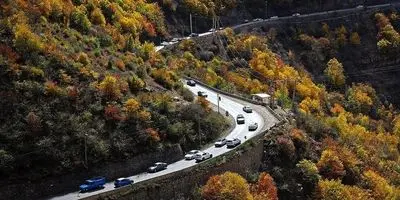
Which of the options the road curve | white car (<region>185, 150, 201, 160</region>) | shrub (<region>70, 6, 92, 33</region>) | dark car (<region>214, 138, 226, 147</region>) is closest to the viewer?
the road curve

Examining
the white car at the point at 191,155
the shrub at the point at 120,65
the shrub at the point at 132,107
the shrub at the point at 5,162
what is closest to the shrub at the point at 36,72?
the shrub at the point at 132,107

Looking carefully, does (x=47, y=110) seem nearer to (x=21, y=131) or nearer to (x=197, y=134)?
(x=21, y=131)

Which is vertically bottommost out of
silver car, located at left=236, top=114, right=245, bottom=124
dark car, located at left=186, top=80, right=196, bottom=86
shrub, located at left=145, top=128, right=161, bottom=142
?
silver car, located at left=236, top=114, right=245, bottom=124

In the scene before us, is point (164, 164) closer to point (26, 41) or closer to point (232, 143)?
point (232, 143)

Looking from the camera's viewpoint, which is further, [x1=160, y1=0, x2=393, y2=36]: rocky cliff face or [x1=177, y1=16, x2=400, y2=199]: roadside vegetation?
[x1=160, y1=0, x2=393, y2=36]: rocky cliff face

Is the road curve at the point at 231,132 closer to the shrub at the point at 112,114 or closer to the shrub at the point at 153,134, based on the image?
the shrub at the point at 153,134

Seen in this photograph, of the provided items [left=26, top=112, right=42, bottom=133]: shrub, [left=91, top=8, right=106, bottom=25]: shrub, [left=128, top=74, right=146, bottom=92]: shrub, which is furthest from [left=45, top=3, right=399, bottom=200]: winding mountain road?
[left=91, top=8, right=106, bottom=25]: shrub

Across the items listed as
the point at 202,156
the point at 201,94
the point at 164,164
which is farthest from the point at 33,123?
the point at 201,94

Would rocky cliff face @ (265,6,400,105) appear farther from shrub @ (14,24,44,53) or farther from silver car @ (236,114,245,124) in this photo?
shrub @ (14,24,44,53)
